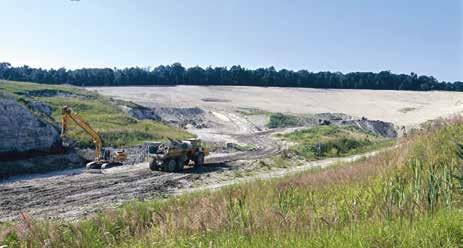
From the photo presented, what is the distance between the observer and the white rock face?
34.9 metres

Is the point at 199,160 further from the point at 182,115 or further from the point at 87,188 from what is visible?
the point at 182,115

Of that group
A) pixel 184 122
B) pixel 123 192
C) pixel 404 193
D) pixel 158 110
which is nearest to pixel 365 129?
pixel 184 122

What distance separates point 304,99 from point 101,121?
63190 millimetres

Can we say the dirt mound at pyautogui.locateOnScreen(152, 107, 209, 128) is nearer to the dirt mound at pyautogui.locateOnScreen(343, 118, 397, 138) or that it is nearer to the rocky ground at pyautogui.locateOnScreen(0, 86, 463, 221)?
the rocky ground at pyautogui.locateOnScreen(0, 86, 463, 221)

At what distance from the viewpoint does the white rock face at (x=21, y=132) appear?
3488 cm

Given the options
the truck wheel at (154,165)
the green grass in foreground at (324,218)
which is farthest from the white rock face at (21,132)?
the green grass in foreground at (324,218)

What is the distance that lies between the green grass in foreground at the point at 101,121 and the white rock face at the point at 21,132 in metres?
4.95

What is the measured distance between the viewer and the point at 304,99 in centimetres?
11200

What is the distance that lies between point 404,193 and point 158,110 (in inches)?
2997

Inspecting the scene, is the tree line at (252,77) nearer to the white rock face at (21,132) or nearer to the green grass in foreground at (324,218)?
the white rock face at (21,132)

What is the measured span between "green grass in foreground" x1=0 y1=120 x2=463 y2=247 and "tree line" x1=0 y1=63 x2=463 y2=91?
11271 cm

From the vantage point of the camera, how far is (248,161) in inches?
1436

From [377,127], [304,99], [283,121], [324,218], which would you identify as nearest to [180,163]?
[324,218]

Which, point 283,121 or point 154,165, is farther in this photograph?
point 283,121
